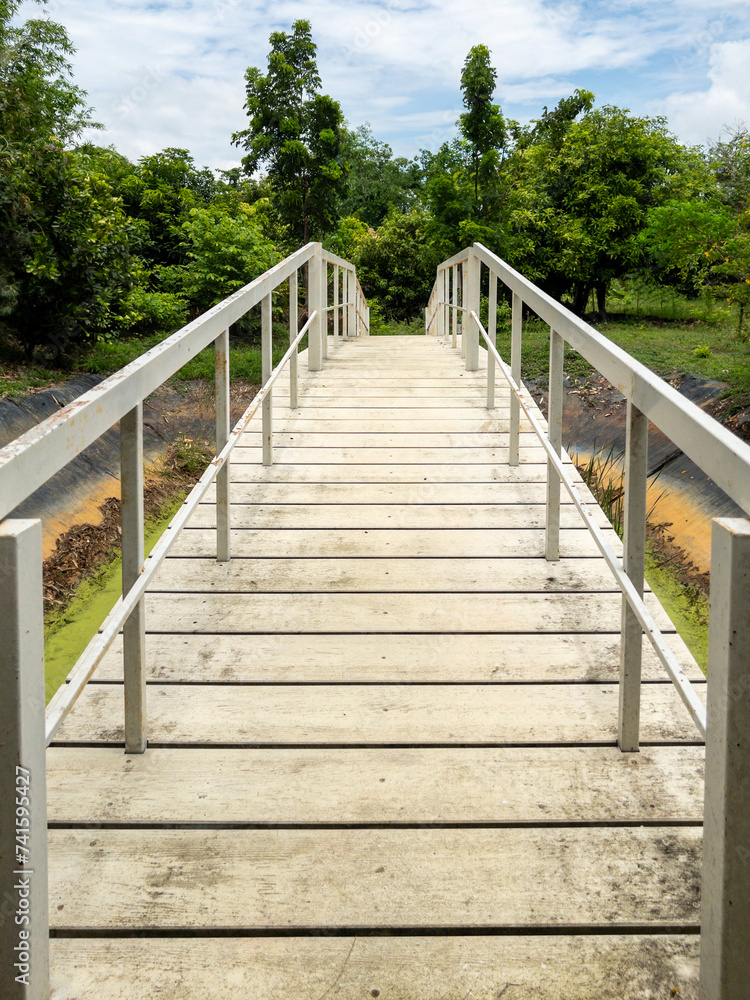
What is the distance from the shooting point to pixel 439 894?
1.53 metres

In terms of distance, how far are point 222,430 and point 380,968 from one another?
1.84m

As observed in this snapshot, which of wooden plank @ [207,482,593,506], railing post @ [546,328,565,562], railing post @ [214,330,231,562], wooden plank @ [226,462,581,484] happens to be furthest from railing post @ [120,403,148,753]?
wooden plank @ [226,462,581,484]

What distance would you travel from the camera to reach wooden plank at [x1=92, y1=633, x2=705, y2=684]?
7.47ft

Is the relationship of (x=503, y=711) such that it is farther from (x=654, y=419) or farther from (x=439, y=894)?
(x=654, y=419)

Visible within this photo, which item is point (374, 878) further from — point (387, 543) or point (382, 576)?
point (387, 543)

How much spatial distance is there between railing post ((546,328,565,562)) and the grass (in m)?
2.40

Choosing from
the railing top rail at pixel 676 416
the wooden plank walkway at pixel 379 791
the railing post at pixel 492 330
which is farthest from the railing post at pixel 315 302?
the railing top rail at pixel 676 416

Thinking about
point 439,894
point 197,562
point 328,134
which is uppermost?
point 328,134

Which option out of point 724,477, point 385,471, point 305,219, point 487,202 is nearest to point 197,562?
point 385,471

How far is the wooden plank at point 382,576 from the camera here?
2809 mm

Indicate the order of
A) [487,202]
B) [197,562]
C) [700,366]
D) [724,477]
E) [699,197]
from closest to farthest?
[724,477] → [197,562] → [700,366] → [487,202] → [699,197]

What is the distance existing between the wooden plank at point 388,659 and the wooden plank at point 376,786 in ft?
1.08

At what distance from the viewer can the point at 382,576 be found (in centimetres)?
290

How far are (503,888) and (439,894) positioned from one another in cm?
13
